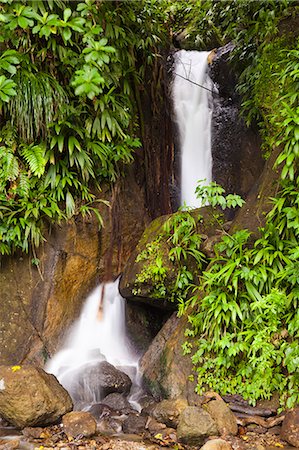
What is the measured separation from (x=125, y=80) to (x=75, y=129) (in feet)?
5.03

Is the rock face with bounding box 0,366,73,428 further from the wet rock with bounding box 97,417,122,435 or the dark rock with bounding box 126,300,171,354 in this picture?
the dark rock with bounding box 126,300,171,354

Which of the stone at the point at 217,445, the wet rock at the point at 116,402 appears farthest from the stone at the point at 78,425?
the stone at the point at 217,445

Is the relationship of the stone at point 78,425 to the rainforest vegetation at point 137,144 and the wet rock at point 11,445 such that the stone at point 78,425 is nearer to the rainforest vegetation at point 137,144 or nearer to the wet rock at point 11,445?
the wet rock at point 11,445

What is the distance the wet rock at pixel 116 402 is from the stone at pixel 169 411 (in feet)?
1.55

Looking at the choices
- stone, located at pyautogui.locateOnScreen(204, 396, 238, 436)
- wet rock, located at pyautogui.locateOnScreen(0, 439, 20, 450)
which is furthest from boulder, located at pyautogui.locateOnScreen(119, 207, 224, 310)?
wet rock, located at pyautogui.locateOnScreen(0, 439, 20, 450)

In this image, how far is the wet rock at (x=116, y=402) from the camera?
16.9 ft

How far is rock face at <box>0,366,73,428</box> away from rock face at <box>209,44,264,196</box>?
15.9 ft

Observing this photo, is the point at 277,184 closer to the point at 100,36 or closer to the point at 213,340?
the point at 213,340

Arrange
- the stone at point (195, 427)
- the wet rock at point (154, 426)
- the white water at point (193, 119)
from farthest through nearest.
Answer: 1. the white water at point (193, 119)
2. the wet rock at point (154, 426)
3. the stone at point (195, 427)

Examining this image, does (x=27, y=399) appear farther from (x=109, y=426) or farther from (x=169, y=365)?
(x=169, y=365)

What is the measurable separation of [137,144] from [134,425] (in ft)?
13.0

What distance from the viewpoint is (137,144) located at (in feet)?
21.6

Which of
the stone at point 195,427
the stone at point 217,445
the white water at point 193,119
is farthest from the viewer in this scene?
the white water at point 193,119

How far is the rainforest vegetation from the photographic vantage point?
4.73m
